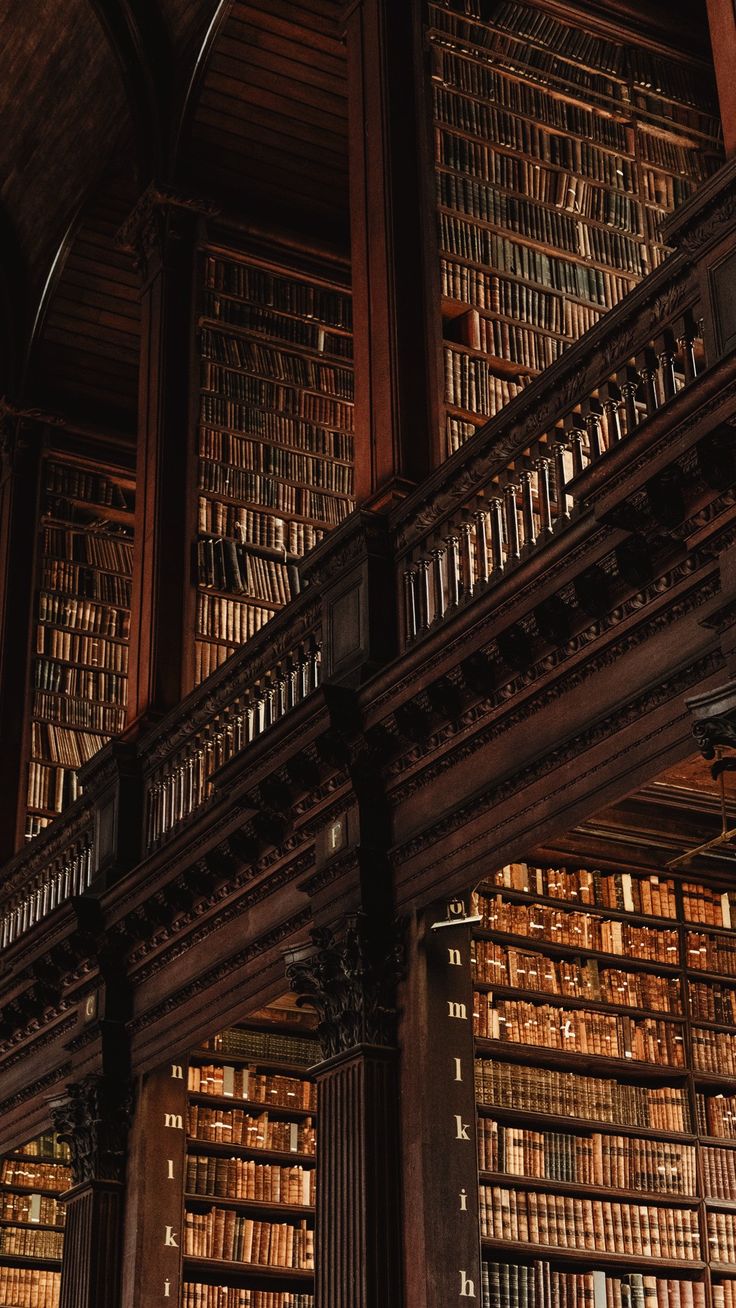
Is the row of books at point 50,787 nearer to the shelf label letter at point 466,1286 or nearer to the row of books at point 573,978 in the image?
the row of books at point 573,978

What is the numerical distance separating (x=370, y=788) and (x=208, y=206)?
13.2 ft

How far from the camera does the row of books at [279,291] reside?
9.33 meters

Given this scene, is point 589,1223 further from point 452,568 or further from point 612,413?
point 612,413

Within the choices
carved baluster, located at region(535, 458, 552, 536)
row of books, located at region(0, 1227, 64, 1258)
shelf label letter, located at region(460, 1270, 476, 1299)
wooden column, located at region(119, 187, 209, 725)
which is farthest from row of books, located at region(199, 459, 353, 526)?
shelf label letter, located at region(460, 1270, 476, 1299)

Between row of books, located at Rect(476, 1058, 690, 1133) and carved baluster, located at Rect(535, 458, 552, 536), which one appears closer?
carved baluster, located at Rect(535, 458, 552, 536)

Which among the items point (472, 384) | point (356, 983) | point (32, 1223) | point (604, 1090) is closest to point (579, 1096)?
point (604, 1090)

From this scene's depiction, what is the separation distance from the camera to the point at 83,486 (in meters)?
11.1

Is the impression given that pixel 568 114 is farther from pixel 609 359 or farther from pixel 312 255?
pixel 609 359

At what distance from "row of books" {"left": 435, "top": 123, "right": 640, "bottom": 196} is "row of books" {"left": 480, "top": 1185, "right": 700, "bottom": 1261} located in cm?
374

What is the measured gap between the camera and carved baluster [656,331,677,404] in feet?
16.7

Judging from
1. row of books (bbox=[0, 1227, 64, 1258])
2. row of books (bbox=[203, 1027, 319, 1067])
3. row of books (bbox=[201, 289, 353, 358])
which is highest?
row of books (bbox=[201, 289, 353, 358])

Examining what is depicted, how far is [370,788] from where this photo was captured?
244 inches

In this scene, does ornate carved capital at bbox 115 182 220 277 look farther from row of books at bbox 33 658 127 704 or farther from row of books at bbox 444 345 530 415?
row of books at bbox 444 345 530 415

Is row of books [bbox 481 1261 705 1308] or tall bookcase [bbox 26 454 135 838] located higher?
tall bookcase [bbox 26 454 135 838]
